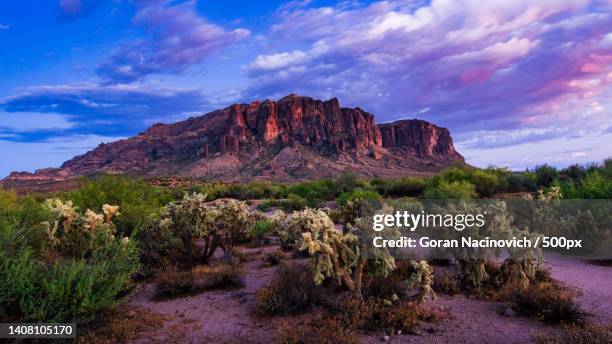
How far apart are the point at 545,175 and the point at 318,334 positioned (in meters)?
28.7

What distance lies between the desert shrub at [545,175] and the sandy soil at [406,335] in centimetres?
2094

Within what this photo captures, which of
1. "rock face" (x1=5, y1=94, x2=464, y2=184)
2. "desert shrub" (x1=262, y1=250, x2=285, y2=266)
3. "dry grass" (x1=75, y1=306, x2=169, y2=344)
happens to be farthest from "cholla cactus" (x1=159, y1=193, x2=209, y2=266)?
"rock face" (x1=5, y1=94, x2=464, y2=184)

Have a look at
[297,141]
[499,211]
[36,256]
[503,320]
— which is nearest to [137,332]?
[36,256]

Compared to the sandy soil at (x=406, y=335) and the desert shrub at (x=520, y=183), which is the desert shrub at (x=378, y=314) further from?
the desert shrub at (x=520, y=183)

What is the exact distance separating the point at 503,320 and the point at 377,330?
2.20 metres

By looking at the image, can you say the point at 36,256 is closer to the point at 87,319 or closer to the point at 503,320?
the point at 87,319

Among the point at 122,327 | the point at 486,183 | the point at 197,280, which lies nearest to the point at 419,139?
the point at 486,183

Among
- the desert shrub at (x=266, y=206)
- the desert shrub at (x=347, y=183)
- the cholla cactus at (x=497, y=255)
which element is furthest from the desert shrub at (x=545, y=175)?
the cholla cactus at (x=497, y=255)

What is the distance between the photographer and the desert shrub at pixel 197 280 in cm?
881

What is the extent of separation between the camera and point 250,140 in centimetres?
13675

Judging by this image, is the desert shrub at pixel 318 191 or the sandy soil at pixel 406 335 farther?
the desert shrub at pixel 318 191

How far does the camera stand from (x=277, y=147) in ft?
422

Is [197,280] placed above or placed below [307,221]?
below

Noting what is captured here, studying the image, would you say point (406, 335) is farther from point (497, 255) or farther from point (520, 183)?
point (520, 183)
